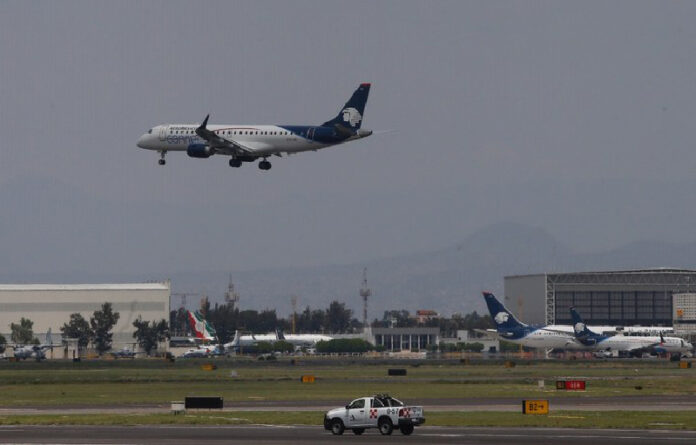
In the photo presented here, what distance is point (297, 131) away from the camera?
415 feet

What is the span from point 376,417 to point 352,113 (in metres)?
67.9

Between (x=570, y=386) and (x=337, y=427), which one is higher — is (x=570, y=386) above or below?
above

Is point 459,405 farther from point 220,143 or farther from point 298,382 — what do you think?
point 220,143

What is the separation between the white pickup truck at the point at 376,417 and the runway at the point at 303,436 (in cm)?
47

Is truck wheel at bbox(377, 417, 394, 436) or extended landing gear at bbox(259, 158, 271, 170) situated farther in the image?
extended landing gear at bbox(259, 158, 271, 170)

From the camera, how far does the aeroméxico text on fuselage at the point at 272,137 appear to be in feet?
412

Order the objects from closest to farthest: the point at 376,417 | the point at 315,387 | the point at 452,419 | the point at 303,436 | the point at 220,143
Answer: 1. the point at 303,436
2. the point at 376,417
3. the point at 452,419
4. the point at 315,387
5. the point at 220,143

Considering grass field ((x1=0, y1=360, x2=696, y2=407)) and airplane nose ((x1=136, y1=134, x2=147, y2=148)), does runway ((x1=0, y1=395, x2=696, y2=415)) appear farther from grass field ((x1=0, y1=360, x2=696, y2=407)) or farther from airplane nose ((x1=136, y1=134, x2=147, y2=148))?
airplane nose ((x1=136, y1=134, x2=147, y2=148))

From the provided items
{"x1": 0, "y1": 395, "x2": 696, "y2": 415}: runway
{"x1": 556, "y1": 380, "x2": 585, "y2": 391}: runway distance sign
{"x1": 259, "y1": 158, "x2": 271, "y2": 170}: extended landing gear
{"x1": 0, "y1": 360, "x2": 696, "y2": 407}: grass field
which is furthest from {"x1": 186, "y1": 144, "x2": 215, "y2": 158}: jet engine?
{"x1": 556, "y1": 380, "x2": 585, "y2": 391}: runway distance sign

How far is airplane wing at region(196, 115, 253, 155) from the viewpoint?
126188 mm

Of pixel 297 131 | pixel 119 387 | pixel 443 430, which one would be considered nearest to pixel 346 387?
pixel 119 387

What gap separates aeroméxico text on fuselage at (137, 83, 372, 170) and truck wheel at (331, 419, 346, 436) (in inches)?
2432

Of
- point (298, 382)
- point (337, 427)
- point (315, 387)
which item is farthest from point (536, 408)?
point (298, 382)

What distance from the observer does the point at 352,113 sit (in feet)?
→ 422
